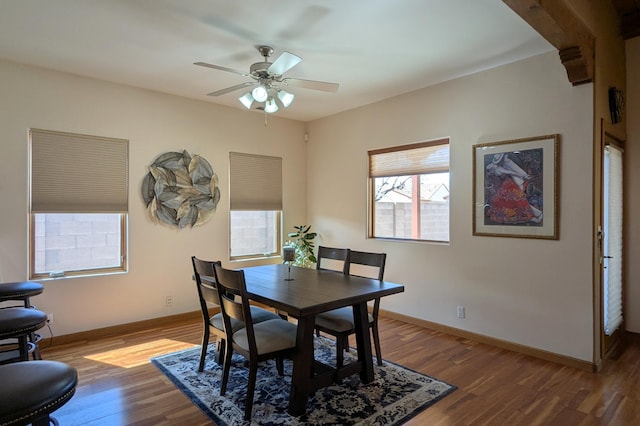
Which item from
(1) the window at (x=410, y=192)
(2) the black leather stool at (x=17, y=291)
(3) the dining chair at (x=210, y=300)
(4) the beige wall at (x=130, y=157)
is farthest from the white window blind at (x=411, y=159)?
(2) the black leather stool at (x=17, y=291)

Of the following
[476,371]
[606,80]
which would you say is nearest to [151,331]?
[476,371]

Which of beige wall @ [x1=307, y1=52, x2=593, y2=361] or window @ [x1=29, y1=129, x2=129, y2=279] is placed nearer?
beige wall @ [x1=307, y1=52, x2=593, y2=361]

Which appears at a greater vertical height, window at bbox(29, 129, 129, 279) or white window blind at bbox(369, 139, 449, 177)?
white window blind at bbox(369, 139, 449, 177)

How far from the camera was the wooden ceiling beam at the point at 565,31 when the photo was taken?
215 cm

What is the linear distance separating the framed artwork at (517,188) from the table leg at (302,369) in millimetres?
2227

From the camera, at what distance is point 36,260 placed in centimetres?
365

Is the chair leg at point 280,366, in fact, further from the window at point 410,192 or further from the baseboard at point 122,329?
the window at point 410,192

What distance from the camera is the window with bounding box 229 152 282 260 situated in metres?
4.99

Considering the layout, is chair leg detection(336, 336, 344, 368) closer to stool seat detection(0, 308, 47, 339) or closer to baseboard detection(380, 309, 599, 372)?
baseboard detection(380, 309, 599, 372)

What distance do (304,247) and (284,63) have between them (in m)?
3.08

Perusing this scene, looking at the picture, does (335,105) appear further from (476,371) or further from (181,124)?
(476,371)

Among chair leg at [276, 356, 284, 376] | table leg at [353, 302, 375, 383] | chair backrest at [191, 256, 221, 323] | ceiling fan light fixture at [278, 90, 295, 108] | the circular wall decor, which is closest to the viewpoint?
chair backrest at [191, 256, 221, 323]

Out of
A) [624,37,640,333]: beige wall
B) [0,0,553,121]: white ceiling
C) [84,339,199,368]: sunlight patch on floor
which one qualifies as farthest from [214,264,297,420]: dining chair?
[624,37,640,333]: beige wall

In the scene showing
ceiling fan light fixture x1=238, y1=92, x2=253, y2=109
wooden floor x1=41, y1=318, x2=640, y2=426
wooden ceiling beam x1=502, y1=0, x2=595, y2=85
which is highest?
wooden ceiling beam x1=502, y1=0, x2=595, y2=85
